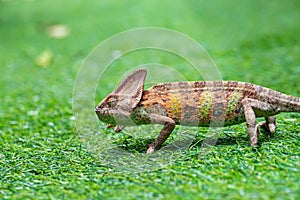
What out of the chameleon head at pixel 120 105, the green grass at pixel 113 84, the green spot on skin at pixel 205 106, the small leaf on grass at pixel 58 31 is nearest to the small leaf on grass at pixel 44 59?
the green grass at pixel 113 84

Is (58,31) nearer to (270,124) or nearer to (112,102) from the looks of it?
(112,102)

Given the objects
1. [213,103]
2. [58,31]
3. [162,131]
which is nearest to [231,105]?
[213,103]

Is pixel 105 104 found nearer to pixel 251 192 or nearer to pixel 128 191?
pixel 128 191

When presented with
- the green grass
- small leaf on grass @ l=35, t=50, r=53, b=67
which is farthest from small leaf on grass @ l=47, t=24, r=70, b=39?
small leaf on grass @ l=35, t=50, r=53, b=67

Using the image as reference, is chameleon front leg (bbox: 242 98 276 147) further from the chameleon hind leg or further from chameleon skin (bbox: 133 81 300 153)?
the chameleon hind leg

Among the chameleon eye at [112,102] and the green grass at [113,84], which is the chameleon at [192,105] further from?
the green grass at [113,84]
